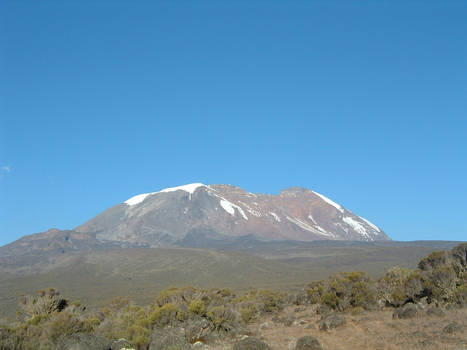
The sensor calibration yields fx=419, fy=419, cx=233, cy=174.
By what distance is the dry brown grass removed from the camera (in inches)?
582

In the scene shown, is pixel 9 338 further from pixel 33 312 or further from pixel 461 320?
pixel 461 320

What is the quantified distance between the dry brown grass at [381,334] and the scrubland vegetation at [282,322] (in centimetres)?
3

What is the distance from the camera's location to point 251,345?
50.1 feet

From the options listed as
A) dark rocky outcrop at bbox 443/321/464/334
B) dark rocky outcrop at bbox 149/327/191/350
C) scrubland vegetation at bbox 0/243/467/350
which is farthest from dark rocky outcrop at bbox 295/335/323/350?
dark rocky outcrop at bbox 443/321/464/334

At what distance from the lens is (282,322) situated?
26266mm

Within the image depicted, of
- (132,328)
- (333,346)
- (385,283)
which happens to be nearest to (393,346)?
(333,346)

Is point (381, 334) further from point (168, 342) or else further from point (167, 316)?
point (167, 316)

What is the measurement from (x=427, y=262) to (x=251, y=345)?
28.9 m

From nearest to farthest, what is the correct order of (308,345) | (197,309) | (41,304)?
(308,345) < (197,309) < (41,304)

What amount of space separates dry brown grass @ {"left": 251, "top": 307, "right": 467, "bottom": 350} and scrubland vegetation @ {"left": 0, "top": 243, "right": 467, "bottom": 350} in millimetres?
34

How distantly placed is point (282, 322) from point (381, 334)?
9486 millimetres

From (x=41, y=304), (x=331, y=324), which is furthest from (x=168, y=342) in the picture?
(x=41, y=304)

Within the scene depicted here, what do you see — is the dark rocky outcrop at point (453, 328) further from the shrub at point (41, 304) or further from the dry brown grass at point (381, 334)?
the shrub at point (41, 304)

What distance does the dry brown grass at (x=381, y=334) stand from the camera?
14781 mm
